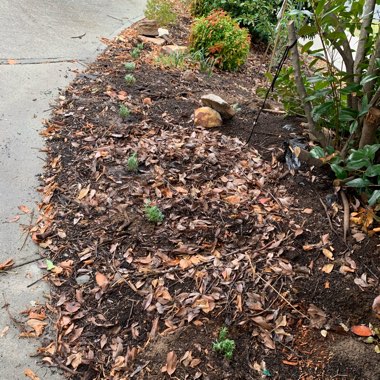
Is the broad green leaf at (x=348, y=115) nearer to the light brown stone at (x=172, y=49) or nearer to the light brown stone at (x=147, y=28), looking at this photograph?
the light brown stone at (x=172, y=49)

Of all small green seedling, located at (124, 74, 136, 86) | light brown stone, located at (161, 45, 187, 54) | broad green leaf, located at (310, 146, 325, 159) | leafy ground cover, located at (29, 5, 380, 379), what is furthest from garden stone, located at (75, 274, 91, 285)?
light brown stone, located at (161, 45, 187, 54)

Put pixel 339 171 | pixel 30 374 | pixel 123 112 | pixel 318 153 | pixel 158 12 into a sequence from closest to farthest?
1. pixel 30 374
2. pixel 339 171
3. pixel 318 153
4. pixel 123 112
5. pixel 158 12

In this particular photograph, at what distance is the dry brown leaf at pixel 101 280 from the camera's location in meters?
2.42

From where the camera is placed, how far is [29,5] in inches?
241

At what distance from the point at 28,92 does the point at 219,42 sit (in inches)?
107

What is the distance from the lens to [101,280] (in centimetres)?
246

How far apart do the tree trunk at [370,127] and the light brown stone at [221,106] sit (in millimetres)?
1364

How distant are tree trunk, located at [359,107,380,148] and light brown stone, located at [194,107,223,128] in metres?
1.37

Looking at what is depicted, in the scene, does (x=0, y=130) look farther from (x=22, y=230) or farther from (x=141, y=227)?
(x=141, y=227)

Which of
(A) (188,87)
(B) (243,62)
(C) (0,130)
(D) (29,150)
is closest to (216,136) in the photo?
(A) (188,87)

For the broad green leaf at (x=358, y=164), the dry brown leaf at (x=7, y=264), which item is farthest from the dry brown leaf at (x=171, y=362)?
the broad green leaf at (x=358, y=164)

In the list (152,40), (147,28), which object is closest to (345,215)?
(152,40)

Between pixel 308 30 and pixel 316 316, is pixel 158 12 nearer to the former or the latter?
pixel 308 30

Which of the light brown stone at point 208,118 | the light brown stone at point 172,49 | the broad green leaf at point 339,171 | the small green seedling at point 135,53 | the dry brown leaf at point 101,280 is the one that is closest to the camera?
the dry brown leaf at point 101,280
